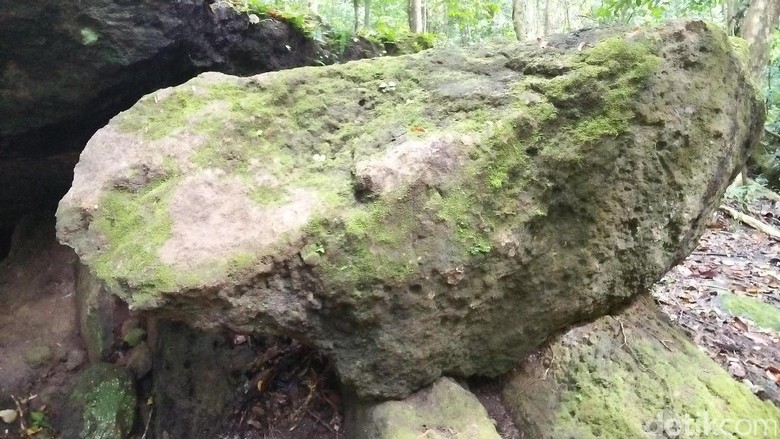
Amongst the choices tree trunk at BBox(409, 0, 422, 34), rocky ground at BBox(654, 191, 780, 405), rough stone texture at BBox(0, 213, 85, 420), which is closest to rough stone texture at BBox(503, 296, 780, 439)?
rocky ground at BBox(654, 191, 780, 405)

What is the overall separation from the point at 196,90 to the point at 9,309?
357 centimetres

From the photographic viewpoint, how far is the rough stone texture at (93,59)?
382 centimetres

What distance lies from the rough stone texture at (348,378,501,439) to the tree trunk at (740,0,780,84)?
799 cm

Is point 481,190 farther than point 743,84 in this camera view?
No

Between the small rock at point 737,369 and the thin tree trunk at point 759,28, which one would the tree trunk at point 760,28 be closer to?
the thin tree trunk at point 759,28

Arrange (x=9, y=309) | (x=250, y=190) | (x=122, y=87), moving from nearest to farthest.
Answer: (x=250, y=190) → (x=122, y=87) → (x=9, y=309)

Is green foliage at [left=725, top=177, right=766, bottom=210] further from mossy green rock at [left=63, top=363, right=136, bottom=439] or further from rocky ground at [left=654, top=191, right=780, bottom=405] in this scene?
mossy green rock at [left=63, top=363, right=136, bottom=439]

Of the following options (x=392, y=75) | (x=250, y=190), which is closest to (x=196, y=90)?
(x=250, y=190)

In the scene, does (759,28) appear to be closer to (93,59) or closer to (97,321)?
(93,59)

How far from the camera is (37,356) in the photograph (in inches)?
185

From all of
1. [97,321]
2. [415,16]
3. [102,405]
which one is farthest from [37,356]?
[415,16]

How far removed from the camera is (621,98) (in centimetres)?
291

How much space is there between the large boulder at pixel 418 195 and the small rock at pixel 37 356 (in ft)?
8.78

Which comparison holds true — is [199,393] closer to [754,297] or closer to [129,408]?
[129,408]
